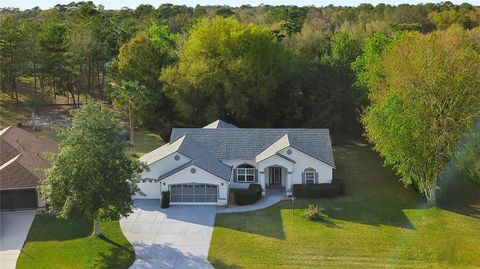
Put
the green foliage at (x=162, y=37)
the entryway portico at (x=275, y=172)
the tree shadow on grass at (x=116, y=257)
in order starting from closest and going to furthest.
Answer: the tree shadow on grass at (x=116, y=257) → the entryway portico at (x=275, y=172) → the green foliage at (x=162, y=37)

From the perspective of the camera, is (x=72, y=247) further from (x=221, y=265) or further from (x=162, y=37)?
(x=162, y=37)

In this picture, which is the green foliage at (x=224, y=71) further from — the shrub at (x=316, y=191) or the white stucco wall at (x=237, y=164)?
the shrub at (x=316, y=191)

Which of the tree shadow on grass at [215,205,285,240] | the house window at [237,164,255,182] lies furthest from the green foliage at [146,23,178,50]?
the tree shadow on grass at [215,205,285,240]

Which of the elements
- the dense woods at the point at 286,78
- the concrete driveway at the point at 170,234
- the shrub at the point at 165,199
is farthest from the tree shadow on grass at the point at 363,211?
the shrub at the point at 165,199

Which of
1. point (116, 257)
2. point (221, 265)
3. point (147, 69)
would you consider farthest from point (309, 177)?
point (147, 69)

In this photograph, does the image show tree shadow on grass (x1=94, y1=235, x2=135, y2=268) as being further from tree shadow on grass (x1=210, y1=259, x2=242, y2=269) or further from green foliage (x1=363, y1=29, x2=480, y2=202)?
green foliage (x1=363, y1=29, x2=480, y2=202)

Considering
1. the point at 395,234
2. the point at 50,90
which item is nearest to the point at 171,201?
the point at 395,234

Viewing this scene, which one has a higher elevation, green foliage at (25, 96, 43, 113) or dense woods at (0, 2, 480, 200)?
dense woods at (0, 2, 480, 200)
